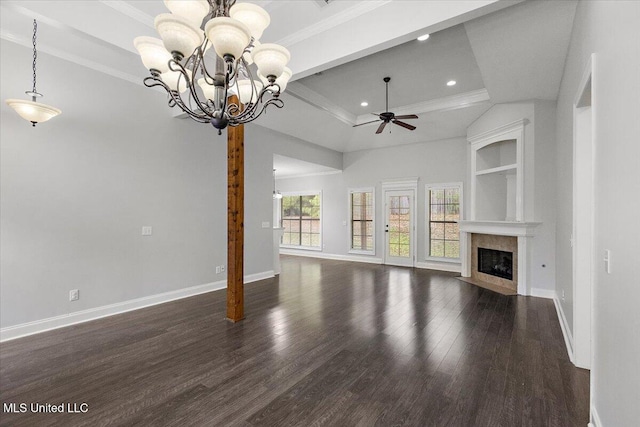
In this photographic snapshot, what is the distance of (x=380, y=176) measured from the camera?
8.10 meters

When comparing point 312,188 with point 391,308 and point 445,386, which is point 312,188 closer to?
point 391,308

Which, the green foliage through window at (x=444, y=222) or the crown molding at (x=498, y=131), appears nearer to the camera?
the crown molding at (x=498, y=131)

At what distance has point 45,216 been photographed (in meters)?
3.40

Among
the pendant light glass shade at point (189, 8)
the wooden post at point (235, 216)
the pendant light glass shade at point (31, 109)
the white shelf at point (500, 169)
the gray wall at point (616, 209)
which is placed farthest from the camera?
the white shelf at point (500, 169)

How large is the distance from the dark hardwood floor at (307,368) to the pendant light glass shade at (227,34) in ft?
7.76

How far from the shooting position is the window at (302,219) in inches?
377

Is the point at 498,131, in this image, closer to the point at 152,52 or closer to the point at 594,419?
the point at 594,419

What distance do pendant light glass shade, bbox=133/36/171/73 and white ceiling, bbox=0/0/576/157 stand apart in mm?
1299

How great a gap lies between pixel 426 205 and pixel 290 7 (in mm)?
5715

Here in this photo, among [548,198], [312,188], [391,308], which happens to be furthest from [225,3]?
[312,188]

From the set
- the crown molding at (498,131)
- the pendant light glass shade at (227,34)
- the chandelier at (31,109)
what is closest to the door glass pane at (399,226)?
the crown molding at (498,131)

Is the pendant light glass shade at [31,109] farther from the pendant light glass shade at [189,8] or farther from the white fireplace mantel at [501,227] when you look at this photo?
the white fireplace mantel at [501,227]

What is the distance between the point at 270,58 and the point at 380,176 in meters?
6.39

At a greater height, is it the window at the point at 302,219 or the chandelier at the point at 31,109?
the chandelier at the point at 31,109
